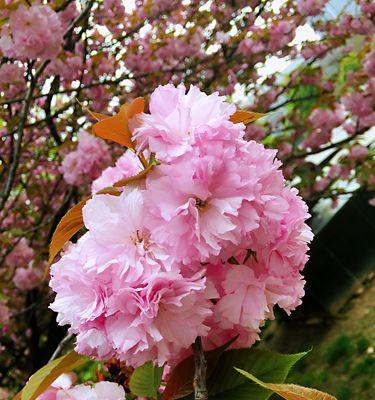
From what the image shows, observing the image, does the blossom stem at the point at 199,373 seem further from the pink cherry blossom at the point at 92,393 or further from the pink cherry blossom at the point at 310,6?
the pink cherry blossom at the point at 310,6

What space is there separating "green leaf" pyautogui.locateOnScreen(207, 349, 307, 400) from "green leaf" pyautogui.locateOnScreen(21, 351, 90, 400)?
0.53 feet

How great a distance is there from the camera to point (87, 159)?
6.93 feet

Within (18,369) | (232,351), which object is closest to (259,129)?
(18,369)

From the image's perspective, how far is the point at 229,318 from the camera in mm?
550

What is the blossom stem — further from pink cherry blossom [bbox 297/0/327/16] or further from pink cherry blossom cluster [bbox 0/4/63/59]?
pink cherry blossom [bbox 297/0/327/16]

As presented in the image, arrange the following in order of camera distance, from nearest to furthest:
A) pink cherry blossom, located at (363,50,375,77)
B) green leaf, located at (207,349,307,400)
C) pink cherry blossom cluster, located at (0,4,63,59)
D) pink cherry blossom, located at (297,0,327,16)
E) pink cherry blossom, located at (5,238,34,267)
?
1. green leaf, located at (207,349,307,400)
2. pink cherry blossom cluster, located at (0,4,63,59)
3. pink cherry blossom, located at (363,50,375,77)
4. pink cherry blossom, located at (5,238,34,267)
5. pink cherry blossom, located at (297,0,327,16)

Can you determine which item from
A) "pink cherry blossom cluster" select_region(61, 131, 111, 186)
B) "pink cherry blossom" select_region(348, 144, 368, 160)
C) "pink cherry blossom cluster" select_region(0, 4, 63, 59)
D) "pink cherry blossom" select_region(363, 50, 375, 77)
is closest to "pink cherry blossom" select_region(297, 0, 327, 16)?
"pink cherry blossom" select_region(363, 50, 375, 77)

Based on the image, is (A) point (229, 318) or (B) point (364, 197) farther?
(B) point (364, 197)

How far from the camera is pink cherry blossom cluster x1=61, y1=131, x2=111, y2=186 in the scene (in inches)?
83.1

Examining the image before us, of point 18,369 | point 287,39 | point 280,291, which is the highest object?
point 280,291

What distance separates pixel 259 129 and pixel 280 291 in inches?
109

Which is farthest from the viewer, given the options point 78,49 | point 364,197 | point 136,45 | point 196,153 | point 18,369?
point 364,197

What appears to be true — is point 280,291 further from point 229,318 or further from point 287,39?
point 287,39

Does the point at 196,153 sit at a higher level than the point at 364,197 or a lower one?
higher
